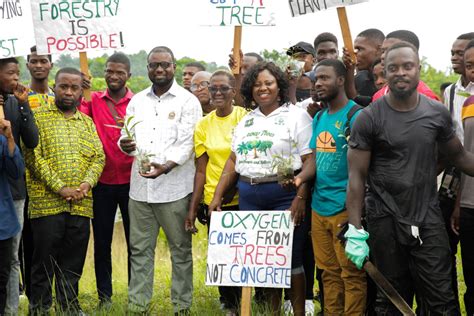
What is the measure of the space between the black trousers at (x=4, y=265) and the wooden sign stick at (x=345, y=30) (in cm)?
348

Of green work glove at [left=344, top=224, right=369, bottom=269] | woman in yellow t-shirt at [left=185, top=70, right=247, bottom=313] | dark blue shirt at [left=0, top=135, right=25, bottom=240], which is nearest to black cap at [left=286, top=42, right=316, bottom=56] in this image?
woman in yellow t-shirt at [left=185, top=70, right=247, bottom=313]

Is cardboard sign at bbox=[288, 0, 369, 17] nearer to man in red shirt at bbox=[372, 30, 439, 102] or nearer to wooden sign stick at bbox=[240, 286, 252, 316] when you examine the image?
man in red shirt at bbox=[372, 30, 439, 102]

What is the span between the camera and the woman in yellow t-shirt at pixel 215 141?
24.7ft

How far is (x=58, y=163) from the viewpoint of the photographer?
7562mm

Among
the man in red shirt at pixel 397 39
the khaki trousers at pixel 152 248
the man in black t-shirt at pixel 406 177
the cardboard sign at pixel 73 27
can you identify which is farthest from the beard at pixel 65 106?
the man in black t-shirt at pixel 406 177

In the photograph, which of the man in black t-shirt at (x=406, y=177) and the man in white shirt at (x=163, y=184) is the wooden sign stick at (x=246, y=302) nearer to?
the man in white shirt at (x=163, y=184)

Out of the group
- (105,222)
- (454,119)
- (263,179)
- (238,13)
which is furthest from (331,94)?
(105,222)

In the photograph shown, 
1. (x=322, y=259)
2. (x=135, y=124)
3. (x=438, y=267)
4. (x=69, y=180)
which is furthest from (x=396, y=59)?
(x=69, y=180)

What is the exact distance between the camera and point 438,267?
18.4ft

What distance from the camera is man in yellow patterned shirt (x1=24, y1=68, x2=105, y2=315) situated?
749 centimetres

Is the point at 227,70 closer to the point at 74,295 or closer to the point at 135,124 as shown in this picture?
the point at 135,124

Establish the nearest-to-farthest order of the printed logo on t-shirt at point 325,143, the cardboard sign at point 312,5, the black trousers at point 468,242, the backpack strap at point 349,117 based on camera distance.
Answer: the black trousers at point 468,242 → the backpack strap at point 349,117 → the printed logo on t-shirt at point 325,143 → the cardboard sign at point 312,5

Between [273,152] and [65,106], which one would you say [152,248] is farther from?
[273,152]

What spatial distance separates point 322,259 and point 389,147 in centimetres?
148
